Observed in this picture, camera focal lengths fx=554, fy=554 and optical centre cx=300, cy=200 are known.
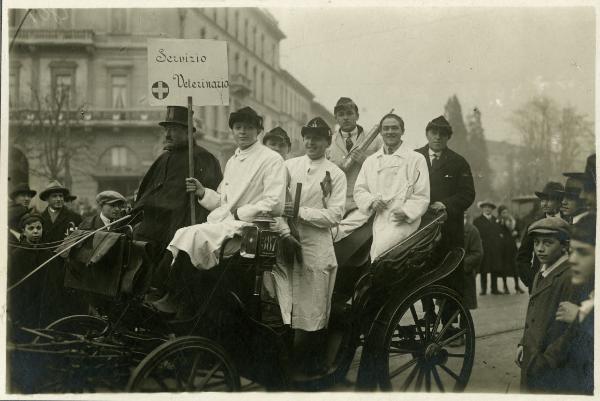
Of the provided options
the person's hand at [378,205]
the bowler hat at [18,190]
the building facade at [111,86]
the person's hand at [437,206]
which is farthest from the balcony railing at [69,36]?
the person's hand at [437,206]

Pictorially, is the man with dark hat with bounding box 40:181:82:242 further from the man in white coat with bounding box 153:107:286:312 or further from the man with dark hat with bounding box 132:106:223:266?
the man in white coat with bounding box 153:107:286:312

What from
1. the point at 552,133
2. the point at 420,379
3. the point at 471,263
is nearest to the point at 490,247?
the point at 471,263

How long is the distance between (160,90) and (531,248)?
9.80 feet

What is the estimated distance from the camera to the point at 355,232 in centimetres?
449

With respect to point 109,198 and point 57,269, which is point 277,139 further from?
point 57,269

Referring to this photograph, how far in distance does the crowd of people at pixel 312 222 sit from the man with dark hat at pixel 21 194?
0.01m

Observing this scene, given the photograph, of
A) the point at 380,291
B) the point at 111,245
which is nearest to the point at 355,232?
the point at 380,291

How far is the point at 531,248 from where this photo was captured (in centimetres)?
418

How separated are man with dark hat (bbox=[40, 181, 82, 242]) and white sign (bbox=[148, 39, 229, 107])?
1940 mm

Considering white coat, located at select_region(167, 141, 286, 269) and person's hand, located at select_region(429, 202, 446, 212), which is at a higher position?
white coat, located at select_region(167, 141, 286, 269)

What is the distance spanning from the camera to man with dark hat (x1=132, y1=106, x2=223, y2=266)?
12.9 feet

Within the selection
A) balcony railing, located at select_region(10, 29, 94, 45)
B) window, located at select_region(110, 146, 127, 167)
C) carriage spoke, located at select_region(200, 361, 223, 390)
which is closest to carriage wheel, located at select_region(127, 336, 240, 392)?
carriage spoke, located at select_region(200, 361, 223, 390)

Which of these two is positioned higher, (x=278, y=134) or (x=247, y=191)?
(x=278, y=134)

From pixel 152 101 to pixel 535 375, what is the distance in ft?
10.4
